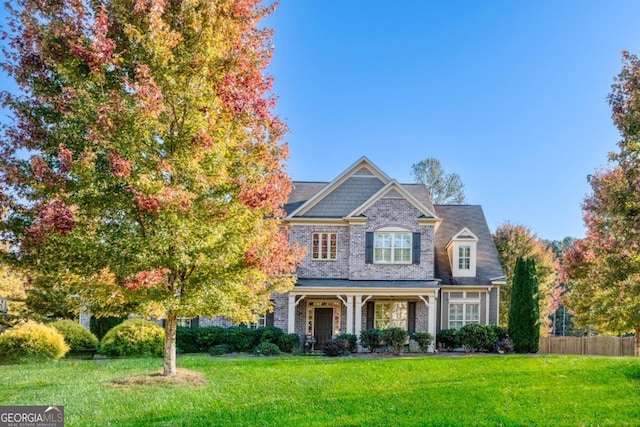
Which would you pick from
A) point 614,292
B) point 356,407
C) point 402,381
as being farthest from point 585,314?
point 356,407

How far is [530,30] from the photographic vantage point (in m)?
16.6

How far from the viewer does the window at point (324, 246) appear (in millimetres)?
24031

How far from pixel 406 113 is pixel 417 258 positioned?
A: 620cm

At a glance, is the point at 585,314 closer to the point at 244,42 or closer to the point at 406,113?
the point at 406,113

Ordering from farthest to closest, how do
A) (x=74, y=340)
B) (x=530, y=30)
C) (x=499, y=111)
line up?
(x=499, y=111) < (x=74, y=340) < (x=530, y=30)

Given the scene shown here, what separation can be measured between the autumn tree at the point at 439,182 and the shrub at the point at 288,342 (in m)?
21.4

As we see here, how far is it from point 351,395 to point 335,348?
31.1 feet

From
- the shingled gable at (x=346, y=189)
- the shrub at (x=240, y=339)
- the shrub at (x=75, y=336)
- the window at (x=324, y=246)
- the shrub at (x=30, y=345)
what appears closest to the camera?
the shrub at (x=30, y=345)

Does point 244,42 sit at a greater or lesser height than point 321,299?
greater

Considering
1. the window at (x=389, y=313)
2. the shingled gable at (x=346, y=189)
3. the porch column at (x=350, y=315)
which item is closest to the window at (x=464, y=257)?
the window at (x=389, y=313)

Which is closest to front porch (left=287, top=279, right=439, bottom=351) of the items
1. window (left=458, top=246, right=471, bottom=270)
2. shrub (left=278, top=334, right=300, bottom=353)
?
shrub (left=278, top=334, right=300, bottom=353)

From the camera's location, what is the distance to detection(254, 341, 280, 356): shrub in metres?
20.7

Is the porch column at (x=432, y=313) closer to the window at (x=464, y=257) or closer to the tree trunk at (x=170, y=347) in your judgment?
the window at (x=464, y=257)

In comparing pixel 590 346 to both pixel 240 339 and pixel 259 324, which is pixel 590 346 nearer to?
pixel 259 324
